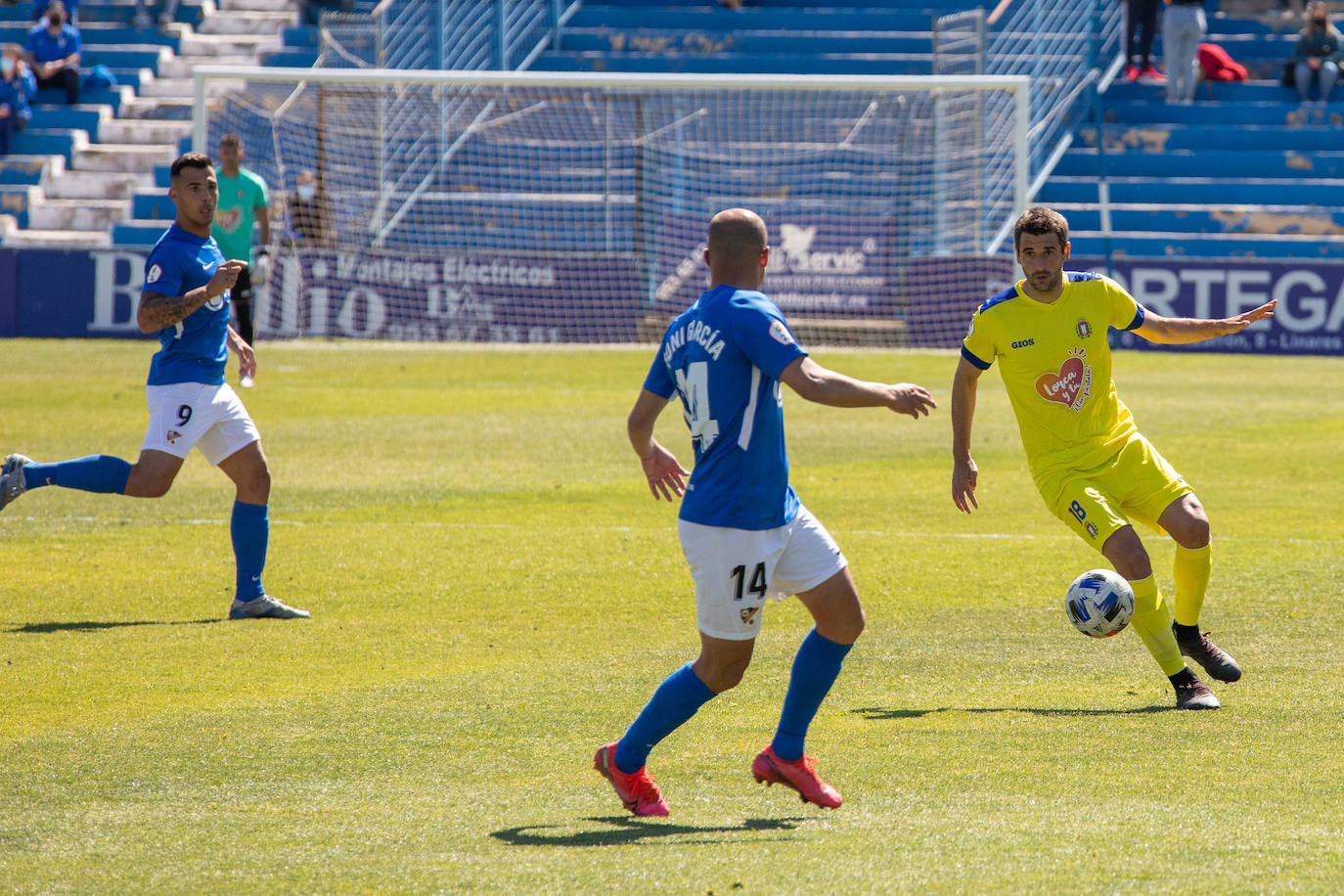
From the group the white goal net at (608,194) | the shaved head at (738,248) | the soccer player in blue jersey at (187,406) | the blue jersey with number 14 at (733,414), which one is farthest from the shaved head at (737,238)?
the white goal net at (608,194)

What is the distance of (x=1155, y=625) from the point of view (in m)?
6.73

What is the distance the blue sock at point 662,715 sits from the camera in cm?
532

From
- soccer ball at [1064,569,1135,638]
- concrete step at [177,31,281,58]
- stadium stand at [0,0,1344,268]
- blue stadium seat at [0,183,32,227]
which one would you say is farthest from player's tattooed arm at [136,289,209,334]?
concrete step at [177,31,281,58]

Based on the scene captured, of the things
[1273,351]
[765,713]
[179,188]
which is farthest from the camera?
[1273,351]

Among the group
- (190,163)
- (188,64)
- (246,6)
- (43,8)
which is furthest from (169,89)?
(190,163)

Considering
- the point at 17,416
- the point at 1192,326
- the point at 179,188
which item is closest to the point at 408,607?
the point at 179,188

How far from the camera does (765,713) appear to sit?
6617 millimetres

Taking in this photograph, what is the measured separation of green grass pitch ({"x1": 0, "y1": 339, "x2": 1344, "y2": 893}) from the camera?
4801 millimetres

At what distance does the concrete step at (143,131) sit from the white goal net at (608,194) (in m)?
2.72

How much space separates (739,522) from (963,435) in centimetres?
202

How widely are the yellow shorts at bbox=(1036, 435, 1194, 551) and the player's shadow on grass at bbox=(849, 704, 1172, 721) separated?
71 centimetres

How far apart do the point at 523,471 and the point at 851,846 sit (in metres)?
9.21

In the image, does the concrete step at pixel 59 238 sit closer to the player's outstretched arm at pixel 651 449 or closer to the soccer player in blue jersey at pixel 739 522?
the player's outstretched arm at pixel 651 449

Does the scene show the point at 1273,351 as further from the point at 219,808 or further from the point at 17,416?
the point at 219,808
